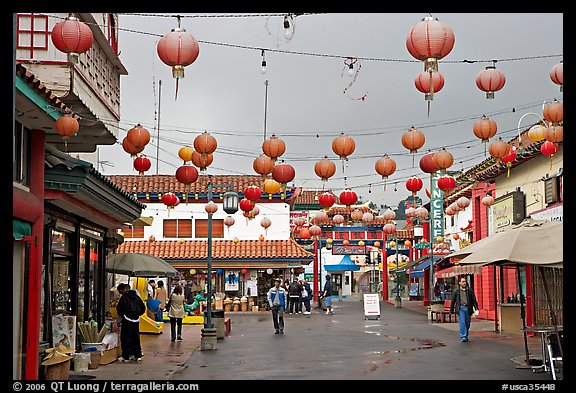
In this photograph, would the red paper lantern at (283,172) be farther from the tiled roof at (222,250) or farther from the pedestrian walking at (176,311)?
the tiled roof at (222,250)

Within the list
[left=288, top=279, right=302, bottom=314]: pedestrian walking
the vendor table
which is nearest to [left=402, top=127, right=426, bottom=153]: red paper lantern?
the vendor table

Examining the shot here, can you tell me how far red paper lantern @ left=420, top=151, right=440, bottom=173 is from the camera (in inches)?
728

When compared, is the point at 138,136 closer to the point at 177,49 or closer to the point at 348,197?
the point at 177,49

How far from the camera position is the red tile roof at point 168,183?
161 ft

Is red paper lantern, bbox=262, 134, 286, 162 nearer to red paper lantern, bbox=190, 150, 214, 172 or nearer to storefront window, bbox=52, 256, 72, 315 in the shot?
red paper lantern, bbox=190, 150, 214, 172

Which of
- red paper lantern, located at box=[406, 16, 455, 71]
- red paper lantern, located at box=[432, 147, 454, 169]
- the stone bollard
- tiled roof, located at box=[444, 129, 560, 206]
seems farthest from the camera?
tiled roof, located at box=[444, 129, 560, 206]

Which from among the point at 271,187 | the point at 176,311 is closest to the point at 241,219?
the point at 176,311

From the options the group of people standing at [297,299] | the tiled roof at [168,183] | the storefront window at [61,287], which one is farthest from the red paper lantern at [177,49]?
the tiled roof at [168,183]

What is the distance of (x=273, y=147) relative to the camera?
17.0m

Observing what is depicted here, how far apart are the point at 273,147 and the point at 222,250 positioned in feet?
102

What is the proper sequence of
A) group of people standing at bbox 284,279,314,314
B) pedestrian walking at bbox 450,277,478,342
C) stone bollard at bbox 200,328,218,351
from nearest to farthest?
stone bollard at bbox 200,328,218,351, pedestrian walking at bbox 450,277,478,342, group of people standing at bbox 284,279,314,314

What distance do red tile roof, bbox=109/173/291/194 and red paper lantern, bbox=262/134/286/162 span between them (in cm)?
3136

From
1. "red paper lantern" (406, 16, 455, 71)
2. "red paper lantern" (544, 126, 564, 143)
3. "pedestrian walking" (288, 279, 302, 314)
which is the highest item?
"red paper lantern" (406, 16, 455, 71)
